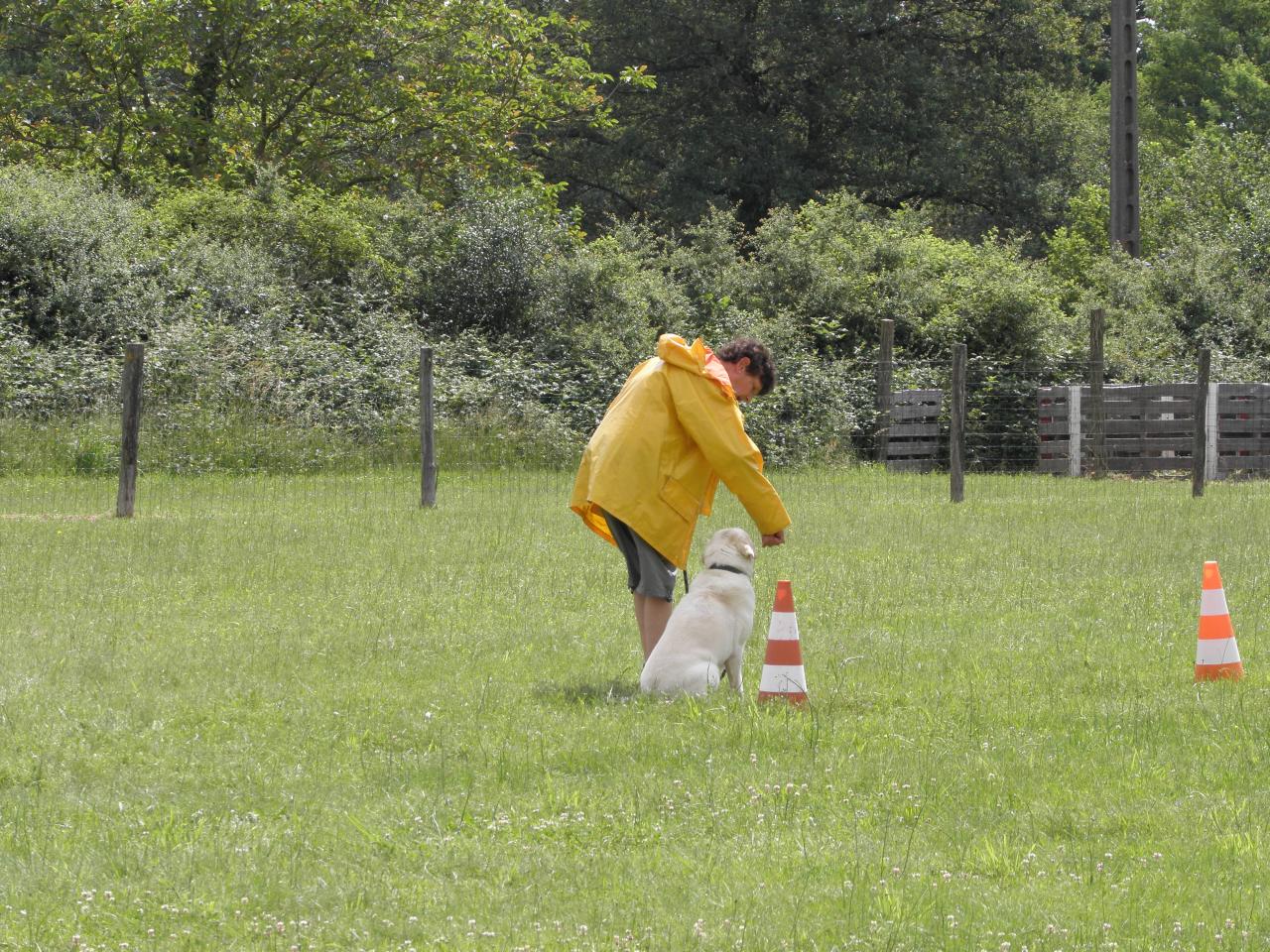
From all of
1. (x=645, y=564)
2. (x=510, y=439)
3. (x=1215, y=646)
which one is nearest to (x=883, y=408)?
(x=510, y=439)

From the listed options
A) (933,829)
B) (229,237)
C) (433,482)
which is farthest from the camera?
(229,237)

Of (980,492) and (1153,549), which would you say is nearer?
(1153,549)

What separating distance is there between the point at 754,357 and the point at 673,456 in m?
0.59

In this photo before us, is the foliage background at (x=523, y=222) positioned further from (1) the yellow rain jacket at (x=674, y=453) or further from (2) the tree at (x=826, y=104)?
(1) the yellow rain jacket at (x=674, y=453)

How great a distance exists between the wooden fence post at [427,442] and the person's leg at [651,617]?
9.34 metres

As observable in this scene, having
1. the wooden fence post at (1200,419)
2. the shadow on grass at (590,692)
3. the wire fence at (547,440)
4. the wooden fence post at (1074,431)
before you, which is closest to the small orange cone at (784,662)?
the shadow on grass at (590,692)

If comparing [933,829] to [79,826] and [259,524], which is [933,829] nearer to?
[79,826]

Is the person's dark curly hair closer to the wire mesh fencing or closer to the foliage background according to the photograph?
the wire mesh fencing

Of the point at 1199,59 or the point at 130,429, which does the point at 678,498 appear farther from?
the point at 1199,59

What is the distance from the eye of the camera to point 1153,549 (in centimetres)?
1287

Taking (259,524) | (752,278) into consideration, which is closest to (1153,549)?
(259,524)

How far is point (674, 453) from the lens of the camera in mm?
7555

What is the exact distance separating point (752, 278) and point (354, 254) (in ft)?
23.2

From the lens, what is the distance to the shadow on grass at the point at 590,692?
724 cm
